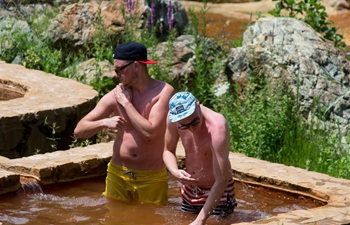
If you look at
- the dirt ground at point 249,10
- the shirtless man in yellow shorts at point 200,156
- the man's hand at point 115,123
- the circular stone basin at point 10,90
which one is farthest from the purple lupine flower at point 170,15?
the dirt ground at point 249,10

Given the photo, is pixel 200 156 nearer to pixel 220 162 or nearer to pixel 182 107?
pixel 220 162

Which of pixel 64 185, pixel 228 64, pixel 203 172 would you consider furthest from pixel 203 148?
pixel 228 64

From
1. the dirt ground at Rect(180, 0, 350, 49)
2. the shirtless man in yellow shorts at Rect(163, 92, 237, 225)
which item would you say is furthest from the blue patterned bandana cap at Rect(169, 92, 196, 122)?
the dirt ground at Rect(180, 0, 350, 49)

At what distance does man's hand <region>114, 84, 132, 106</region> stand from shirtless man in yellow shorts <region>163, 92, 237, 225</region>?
1.57 feet

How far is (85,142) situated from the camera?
762 centimetres

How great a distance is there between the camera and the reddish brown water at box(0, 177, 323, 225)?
216 inches

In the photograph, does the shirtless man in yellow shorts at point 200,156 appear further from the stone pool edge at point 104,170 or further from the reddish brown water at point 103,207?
the stone pool edge at point 104,170

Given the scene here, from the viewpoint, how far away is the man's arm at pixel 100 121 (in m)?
5.57

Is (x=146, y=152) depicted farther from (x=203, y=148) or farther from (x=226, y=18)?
(x=226, y=18)

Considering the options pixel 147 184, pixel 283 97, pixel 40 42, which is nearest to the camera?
pixel 147 184

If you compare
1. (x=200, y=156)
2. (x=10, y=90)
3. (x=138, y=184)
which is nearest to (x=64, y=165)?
(x=138, y=184)

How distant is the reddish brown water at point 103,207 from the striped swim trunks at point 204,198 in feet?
0.20

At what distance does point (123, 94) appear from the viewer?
5.75m

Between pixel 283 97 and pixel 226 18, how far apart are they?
9478 millimetres
